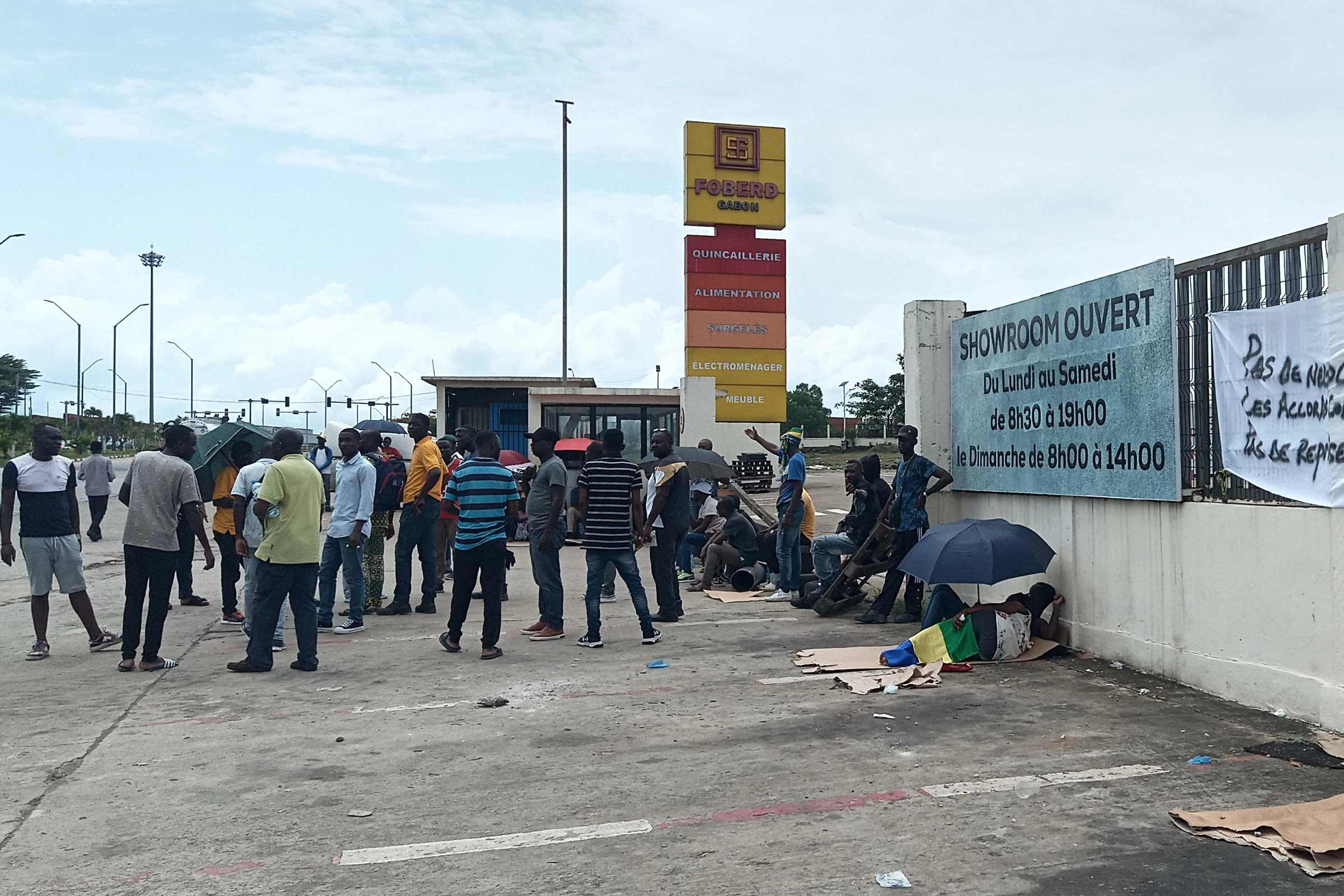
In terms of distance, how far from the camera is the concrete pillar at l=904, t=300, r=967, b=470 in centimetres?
1074

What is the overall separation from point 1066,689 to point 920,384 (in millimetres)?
4428

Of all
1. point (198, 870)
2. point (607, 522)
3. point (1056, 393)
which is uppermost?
point (1056, 393)

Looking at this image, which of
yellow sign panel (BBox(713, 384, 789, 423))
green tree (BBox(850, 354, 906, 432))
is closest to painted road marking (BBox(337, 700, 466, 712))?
yellow sign panel (BBox(713, 384, 789, 423))

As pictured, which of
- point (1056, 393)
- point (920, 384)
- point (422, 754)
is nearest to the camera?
point (422, 754)

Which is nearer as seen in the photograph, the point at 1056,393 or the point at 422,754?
the point at 422,754

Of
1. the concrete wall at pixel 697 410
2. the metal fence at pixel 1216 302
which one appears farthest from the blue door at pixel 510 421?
the metal fence at pixel 1216 302

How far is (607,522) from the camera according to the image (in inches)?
361

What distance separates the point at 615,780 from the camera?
5336 mm

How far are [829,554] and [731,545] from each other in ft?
6.29

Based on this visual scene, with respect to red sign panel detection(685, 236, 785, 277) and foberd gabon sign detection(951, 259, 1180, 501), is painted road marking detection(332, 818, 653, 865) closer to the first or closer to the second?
foberd gabon sign detection(951, 259, 1180, 501)

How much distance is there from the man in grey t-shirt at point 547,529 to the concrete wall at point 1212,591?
405 cm

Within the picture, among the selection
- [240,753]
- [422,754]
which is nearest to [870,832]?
[422,754]

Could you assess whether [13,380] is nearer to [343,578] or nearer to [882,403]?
[882,403]

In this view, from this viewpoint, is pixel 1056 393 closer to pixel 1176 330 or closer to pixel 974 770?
Result: pixel 1176 330
